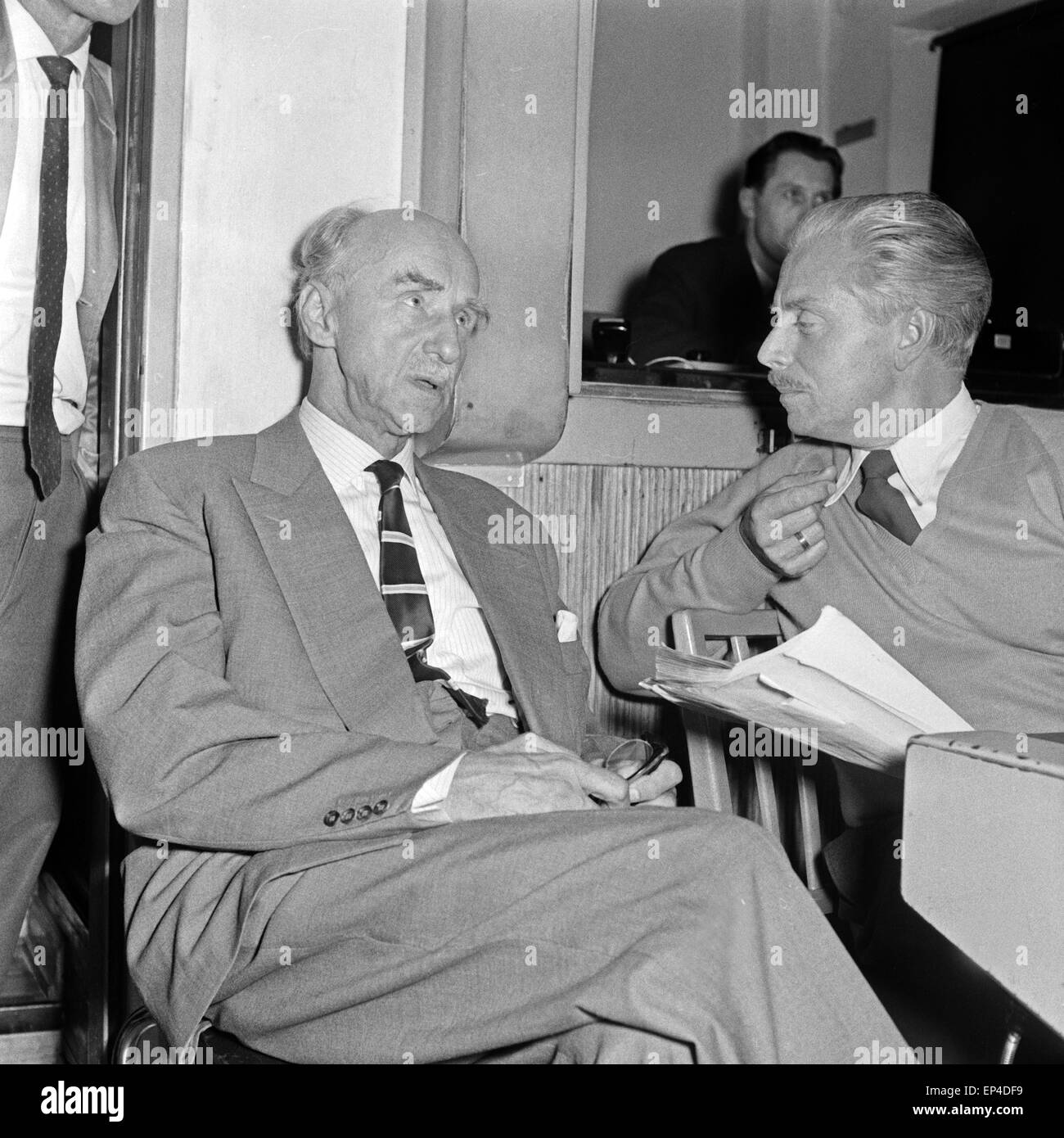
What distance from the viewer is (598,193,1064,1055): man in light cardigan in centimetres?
171

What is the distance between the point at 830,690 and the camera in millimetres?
1233

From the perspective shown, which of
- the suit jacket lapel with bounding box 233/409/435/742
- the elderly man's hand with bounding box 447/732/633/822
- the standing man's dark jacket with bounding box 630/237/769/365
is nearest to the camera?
the elderly man's hand with bounding box 447/732/633/822

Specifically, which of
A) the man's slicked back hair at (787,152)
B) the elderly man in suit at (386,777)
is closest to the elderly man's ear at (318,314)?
the elderly man in suit at (386,777)

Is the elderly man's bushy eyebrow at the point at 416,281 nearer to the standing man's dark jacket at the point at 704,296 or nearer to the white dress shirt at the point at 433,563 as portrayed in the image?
the white dress shirt at the point at 433,563

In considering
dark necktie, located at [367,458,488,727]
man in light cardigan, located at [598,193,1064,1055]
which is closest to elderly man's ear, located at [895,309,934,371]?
man in light cardigan, located at [598,193,1064,1055]

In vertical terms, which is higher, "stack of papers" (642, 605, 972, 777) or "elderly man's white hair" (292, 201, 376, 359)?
"elderly man's white hair" (292, 201, 376, 359)

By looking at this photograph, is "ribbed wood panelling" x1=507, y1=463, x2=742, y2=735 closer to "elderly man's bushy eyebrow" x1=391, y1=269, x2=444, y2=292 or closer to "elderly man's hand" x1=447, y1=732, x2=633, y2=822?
"elderly man's bushy eyebrow" x1=391, y1=269, x2=444, y2=292

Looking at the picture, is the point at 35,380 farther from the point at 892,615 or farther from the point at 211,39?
the point at 892,615

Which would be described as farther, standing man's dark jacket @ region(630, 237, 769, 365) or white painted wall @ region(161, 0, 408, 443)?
standing man's dark jacket @ region(630, 237, 769, 365)

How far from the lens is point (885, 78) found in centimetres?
519

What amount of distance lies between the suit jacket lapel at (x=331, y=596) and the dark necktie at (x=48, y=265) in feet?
1.28

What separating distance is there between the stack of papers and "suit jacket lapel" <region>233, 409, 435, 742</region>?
342 millimetres

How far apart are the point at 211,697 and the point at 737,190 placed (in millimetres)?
4168
